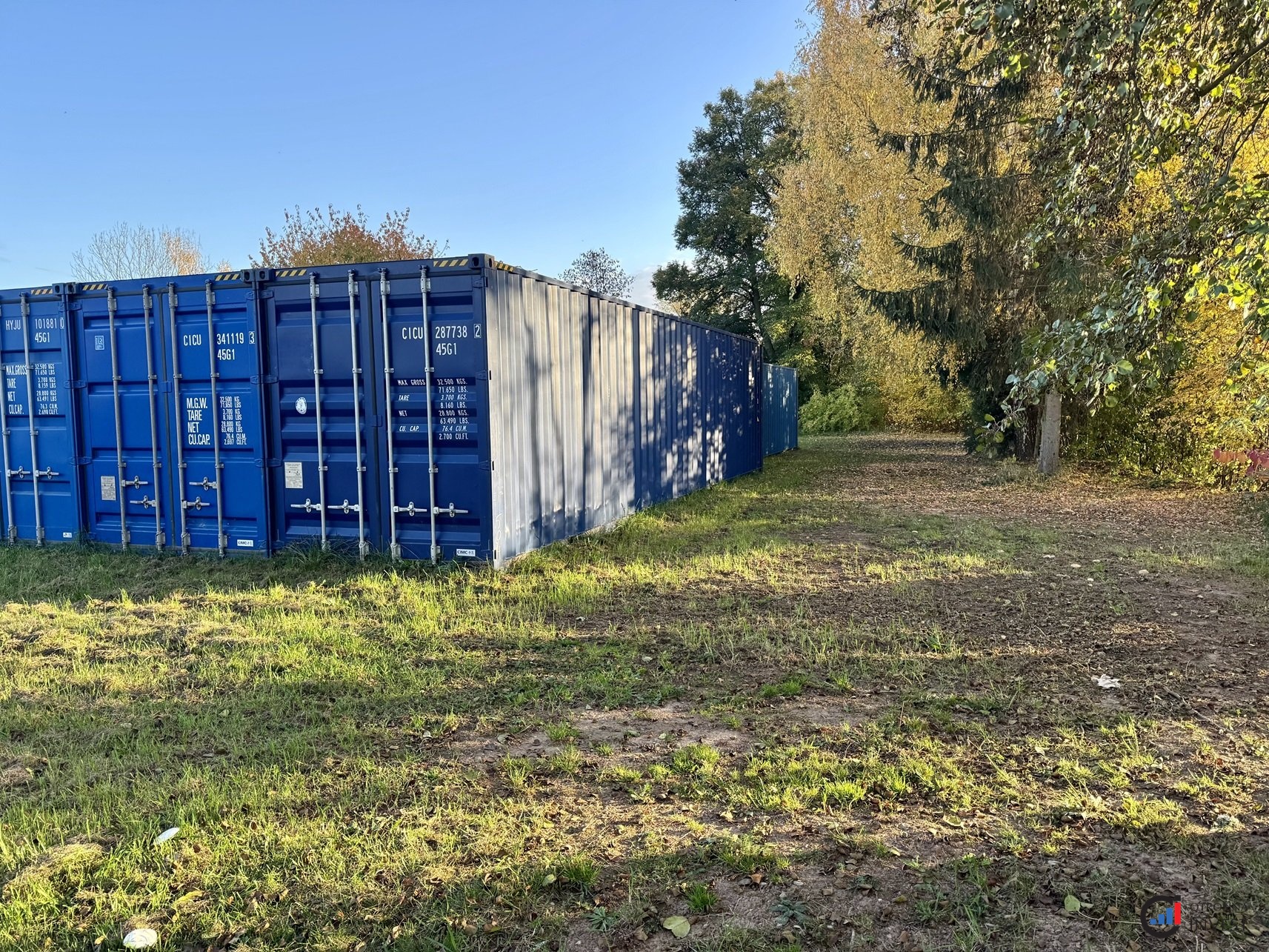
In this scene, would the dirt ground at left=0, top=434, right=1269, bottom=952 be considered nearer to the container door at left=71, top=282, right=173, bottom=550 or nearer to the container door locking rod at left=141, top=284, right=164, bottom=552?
the container door locking rod at left=141, top=284, right=164, bottom=552

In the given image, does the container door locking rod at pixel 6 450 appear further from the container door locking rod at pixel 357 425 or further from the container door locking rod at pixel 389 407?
the container door locking rod at pixel 389 407

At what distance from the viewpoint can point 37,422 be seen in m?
9.05

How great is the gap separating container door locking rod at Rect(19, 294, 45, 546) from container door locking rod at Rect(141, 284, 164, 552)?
1382 mm

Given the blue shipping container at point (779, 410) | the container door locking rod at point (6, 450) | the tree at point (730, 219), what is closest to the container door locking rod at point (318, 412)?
the container door locking rod at point (6, 450)

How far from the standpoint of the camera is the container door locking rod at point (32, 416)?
29.2 ft

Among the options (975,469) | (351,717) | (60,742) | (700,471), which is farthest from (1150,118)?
(975,469)

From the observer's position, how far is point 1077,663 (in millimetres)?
5129

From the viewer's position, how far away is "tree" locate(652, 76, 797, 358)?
37.2 metres

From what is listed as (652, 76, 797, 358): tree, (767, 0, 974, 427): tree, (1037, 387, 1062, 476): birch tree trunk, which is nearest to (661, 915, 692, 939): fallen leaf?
(767, 0, 974, 427): tree

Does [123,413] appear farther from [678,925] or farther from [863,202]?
[863,202]

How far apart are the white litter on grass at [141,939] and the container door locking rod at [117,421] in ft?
23.7

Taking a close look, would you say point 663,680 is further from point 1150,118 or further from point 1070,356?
point 1150,118

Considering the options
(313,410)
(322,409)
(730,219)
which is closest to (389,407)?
(322,409)

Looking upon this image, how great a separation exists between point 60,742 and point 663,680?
124 inches
